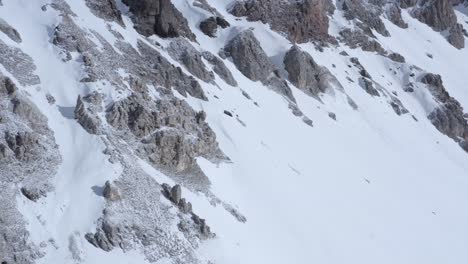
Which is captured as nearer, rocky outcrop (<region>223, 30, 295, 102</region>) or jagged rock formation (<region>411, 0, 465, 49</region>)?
rocky outcrop (<region>223, 30, 295, 102</region>)

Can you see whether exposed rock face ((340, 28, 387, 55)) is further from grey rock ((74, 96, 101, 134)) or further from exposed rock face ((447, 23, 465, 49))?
grey rock ((74, 96, 101, 134))

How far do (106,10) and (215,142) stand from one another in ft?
45.6

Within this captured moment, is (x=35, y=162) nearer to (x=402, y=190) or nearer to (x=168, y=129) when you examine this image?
(x=168, y=129)

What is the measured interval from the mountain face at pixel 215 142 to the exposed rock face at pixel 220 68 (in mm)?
123

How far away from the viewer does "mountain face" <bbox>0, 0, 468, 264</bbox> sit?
3070cm

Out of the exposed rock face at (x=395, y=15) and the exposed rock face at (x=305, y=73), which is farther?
the exposed rock face at (x=395, y=15)

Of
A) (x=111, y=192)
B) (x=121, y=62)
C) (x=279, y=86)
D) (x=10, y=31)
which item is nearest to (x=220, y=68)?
(x=279, y=86)

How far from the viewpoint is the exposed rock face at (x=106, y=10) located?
46.9m

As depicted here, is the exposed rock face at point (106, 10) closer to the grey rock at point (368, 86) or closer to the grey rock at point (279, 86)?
the grey rock at point (279, 86)

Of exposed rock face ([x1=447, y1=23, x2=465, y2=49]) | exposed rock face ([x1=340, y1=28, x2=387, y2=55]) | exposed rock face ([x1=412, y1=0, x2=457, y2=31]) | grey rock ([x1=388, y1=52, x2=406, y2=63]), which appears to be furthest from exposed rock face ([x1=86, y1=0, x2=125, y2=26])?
exposed rock face ([x1=447, y1=23, x2=465, y2=49])

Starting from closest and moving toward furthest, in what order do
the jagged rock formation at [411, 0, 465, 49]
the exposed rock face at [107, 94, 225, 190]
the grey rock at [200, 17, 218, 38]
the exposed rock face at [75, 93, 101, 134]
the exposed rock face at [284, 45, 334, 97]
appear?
the exposed rock face at [75, 93, 101, 134]
the exposed rock face at [107, 94, 225, 190]
the grey rock at [200, 17, 218, 38]
the exposed rock face at [284, 45, 334, 97]
the jagged rock formation at [411, 0, 465, 49]

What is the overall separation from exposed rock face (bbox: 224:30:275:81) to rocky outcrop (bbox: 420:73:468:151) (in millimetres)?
19114

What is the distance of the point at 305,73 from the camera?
5725 cm

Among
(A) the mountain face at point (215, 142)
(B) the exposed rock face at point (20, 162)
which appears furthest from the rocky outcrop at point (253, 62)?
(B) the exposed rock face at point (20, 162)
